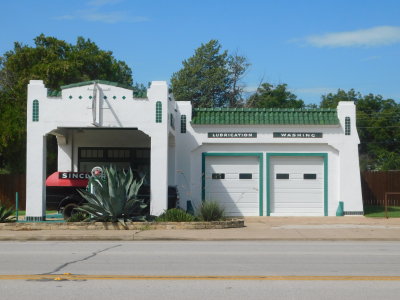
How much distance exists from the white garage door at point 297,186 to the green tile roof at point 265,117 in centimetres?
152

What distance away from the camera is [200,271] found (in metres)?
10.7

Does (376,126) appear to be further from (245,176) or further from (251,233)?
(251,233)

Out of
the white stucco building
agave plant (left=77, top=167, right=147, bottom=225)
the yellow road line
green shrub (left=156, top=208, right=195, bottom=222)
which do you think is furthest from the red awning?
the yellow road line

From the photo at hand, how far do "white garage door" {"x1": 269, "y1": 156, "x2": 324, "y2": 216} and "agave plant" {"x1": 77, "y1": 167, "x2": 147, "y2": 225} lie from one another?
7.41 metres

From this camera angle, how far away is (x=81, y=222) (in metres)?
19.0

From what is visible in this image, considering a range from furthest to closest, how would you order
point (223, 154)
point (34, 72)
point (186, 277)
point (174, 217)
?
1. point (34, 72)
2. point (223, 154)
3. point (174, 217)
4. point (186, 277)

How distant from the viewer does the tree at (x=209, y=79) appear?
5428cm

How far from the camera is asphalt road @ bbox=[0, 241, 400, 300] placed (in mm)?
8766

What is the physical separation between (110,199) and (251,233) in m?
4.51

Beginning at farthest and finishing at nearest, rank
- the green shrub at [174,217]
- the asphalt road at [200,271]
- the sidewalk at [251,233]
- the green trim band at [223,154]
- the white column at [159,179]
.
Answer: the green trim band at [223,154] < the white column at [159,179] < the green shrub at [174,217] < the sidewalk at [251,233] < the asphalt road at [200,271]

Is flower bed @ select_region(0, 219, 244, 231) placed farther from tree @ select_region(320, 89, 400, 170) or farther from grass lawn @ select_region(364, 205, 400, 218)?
tree @ select_region(320, 89, 400, 170)

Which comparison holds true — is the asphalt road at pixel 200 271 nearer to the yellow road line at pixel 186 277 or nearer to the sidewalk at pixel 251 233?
the yellow road line at pixel 186 277

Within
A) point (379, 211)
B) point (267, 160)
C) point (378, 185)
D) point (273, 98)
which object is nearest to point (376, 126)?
point (273, 98)

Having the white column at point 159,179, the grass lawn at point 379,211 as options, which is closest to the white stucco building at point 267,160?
the grass lawn at point 379,211
